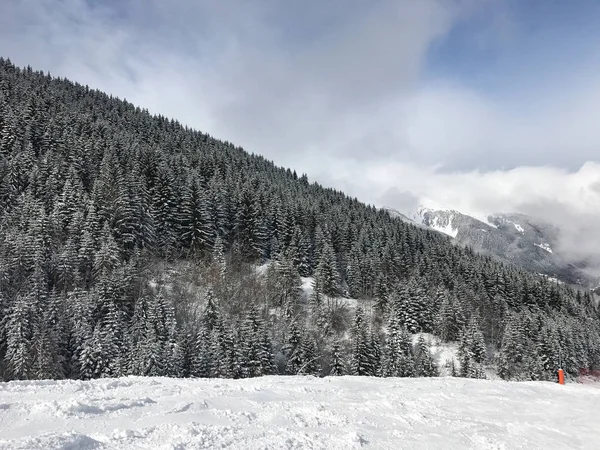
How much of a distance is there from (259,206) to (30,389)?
7599cm

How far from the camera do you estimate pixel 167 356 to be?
37938 mm

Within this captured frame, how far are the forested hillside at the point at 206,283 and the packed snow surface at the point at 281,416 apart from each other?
90.8ft

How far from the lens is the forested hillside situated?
42.1 meters

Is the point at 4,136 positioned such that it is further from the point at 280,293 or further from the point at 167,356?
the point at 167,356

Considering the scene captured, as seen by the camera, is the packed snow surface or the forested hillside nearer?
the packed snow surface

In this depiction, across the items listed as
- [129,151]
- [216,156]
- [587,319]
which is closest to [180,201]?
[129,151]

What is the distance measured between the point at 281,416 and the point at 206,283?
59.2 m

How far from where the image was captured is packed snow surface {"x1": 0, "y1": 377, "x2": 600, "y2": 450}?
7316 mm

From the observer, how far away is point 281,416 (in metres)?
9.33

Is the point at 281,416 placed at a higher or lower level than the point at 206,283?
lower

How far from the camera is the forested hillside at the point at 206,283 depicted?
42094 mm

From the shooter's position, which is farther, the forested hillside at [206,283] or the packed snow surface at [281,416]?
A: the forested hillside at [206,283]

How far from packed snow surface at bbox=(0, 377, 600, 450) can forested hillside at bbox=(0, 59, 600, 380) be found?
27.7 m

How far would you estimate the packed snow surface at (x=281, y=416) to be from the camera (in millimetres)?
7316
